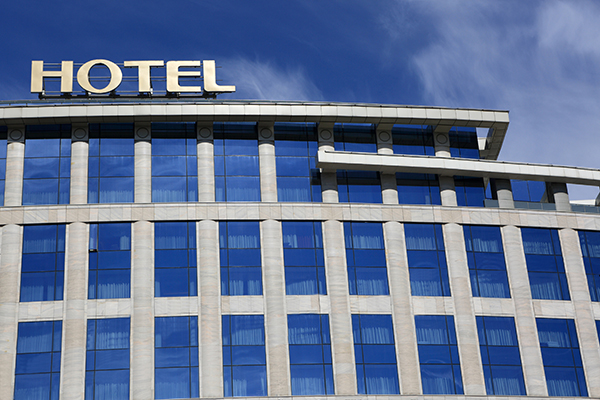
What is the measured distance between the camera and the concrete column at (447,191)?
181 feet

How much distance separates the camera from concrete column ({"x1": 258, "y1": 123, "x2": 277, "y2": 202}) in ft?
175

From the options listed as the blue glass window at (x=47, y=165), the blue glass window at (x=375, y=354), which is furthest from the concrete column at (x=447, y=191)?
the blue glass window at (x=47, y=165)

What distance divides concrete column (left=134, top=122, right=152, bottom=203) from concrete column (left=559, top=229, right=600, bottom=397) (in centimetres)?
2924

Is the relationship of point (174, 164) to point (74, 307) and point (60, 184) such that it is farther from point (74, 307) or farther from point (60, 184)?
point (74, 307)

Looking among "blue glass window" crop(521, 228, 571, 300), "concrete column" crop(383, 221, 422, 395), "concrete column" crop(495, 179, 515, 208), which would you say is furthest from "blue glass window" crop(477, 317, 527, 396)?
"concrete column" crop(495, 179, 515, 208)

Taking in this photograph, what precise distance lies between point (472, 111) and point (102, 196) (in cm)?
2711

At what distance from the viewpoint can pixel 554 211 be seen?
55812 millimetres

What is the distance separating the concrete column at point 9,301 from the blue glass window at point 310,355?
56.9 ft

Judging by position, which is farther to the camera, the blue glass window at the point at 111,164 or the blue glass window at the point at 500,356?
the blue glass window at the point at 111,164

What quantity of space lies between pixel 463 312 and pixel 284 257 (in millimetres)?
12492

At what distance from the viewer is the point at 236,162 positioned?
177ft

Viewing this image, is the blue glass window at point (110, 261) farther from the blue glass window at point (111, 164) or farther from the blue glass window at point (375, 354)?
the blue glass window at point (375, 354)

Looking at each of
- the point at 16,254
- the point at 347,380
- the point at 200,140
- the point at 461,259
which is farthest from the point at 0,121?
the point at 461,259

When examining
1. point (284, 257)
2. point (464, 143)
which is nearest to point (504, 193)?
point (464, 143)
